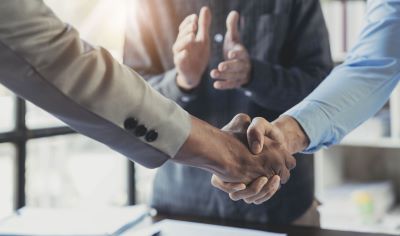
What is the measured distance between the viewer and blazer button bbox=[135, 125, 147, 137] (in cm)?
59

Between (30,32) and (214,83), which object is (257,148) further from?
(30,32)

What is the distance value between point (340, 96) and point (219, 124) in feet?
0.69

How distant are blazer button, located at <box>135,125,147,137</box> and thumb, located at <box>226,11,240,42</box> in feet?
0.99

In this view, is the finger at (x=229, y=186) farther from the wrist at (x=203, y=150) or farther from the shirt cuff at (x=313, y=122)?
the shirt cuff at (x=313, y=122)

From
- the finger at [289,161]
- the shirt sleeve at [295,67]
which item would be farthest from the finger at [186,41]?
the finger at [289,161]

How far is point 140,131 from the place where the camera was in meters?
0.59

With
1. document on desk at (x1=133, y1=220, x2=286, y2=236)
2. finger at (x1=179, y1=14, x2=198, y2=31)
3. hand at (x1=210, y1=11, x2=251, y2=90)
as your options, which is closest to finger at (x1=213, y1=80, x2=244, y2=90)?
hand at (x1=210, y1=11, x2=251, y2=90)

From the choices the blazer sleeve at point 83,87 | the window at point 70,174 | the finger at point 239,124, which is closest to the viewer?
the blazer sleeve at point 83,87

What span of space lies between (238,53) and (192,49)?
8 cm

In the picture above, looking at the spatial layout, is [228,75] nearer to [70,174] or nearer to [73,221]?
[73,221]

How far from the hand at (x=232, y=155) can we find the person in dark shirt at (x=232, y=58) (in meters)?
0.10

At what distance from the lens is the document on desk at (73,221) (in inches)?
31.0

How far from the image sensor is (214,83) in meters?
0.85

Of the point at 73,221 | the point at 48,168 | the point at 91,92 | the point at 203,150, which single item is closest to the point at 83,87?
the point at 91,92
